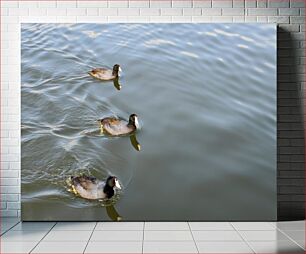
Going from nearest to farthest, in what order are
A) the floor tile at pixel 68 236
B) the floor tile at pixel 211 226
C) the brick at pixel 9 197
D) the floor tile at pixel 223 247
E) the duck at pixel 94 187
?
the floor tile at pixel 223 247 < the floor tile at pixel 68 236 < the floor tile at pixel 211 226 < the duck at pixel 94 187 < the brick at pixel 9 197

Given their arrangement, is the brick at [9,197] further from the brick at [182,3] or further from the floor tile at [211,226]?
the brick at [182,3]

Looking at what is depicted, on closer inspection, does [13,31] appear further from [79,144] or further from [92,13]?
[79,144]

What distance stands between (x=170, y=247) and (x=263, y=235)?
82cm

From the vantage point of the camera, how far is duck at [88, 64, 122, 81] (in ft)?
15.9

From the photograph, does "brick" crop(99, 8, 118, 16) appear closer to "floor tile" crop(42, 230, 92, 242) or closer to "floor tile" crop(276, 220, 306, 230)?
"floor tile" crop(42, 230, 92, 242)

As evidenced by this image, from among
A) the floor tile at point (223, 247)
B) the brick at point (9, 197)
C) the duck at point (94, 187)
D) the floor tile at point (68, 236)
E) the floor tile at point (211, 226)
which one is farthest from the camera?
the brick at point (9, 197)

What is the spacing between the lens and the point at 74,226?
15.1 ft

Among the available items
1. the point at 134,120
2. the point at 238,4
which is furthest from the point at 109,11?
the point at 238,4

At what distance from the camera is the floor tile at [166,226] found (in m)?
4.52

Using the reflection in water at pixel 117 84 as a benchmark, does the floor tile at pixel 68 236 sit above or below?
below

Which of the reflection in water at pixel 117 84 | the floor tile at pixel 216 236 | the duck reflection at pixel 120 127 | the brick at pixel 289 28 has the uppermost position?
the brick at pixel 289 28

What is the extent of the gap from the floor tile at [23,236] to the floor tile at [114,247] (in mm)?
468

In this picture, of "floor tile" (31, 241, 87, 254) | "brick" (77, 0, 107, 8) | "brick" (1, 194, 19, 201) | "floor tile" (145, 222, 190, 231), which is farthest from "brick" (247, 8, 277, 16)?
"brick" (1, 194, 19, 201)

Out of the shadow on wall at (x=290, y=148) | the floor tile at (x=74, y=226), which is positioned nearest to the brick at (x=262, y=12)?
the shadow on wall at (x=290, y=148)
